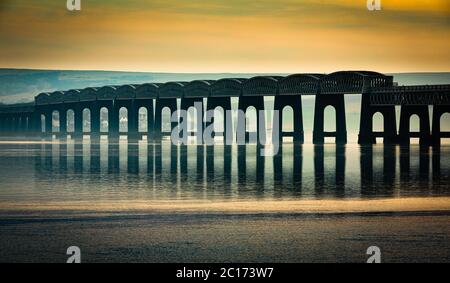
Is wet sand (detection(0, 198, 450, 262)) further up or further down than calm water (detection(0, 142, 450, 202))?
further down

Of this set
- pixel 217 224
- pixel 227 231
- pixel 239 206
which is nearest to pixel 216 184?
pixel 239 206

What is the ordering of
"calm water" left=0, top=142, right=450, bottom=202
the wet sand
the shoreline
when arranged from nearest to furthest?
the wet sand
the shoreline
"calm water" left=0, top=142, right=450, bottom=202

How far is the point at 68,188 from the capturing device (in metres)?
72.2

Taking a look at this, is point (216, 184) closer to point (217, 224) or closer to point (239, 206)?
point (239, 206)

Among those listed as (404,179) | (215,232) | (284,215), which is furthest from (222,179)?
(215,232)

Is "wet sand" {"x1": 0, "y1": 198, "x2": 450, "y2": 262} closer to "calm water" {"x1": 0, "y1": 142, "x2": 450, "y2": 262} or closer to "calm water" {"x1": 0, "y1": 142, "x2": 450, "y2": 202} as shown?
"calm water" {"x1": 0, "y1": 142, "x2": 450, "y2": 262}

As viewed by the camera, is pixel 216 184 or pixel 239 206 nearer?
pixel 239 206

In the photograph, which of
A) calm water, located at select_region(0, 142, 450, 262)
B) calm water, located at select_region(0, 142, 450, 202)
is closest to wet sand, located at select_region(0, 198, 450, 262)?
calm water, located at select_region(0, 142, 450, 262)

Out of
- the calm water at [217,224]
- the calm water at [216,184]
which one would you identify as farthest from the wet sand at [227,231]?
the calm water at [216,184]

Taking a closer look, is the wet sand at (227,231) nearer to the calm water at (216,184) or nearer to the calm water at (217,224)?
the calm water at (217,224)

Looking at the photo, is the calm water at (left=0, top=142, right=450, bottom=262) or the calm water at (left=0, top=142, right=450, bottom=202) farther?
the calm water at (left=0, top=142, right=450, bottom=202)

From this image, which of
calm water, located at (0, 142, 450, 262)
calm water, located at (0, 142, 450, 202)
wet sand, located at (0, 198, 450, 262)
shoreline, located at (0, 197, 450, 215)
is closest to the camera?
wet sand, located at (0, 198, 450, 262)
